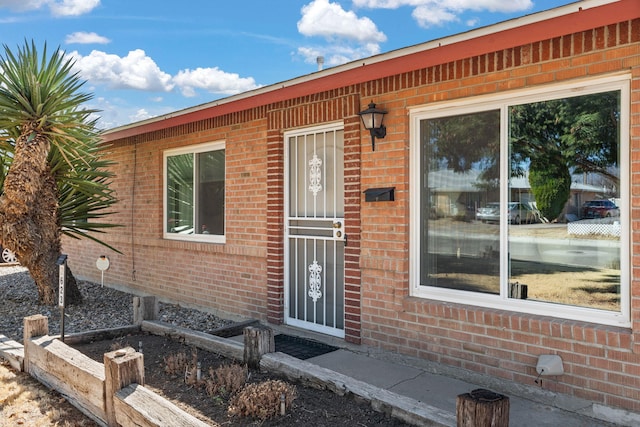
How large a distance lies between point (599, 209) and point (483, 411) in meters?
2.18

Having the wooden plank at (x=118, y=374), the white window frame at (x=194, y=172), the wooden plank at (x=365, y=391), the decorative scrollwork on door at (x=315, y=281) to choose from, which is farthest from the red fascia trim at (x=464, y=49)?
the wooden plank at (x=118, y=374)

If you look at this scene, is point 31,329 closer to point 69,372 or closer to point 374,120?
point 69,372

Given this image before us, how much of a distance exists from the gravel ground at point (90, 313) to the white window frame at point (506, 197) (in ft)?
10.8

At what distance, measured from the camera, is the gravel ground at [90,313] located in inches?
268

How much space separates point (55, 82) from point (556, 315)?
286 inches

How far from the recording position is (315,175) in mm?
6039

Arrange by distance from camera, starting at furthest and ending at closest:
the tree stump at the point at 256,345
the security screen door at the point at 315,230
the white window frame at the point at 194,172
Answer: the white window frame at the point at 194,172
the security screen door at the point at 315,230
the tree stump at the point at 256,345

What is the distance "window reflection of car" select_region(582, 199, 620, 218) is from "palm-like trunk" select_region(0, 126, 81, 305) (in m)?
7.02

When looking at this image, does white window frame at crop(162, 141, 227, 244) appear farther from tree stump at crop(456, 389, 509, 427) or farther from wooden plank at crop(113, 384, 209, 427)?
tree stump at crop(456, 389, 509, 427)

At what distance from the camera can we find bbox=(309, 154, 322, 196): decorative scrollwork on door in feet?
19.7

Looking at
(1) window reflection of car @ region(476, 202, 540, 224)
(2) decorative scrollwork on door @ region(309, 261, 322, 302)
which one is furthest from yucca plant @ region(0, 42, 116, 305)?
(1) window reflection of car @ region(476, 202, 540, 224)

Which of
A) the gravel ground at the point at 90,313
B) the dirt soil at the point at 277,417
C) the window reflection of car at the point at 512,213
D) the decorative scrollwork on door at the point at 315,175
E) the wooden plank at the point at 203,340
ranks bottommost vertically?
the gravel ground at the point at 90,313

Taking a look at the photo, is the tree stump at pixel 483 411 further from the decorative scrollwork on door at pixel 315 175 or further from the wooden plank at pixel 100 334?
the wooden plank at pixel 100 334

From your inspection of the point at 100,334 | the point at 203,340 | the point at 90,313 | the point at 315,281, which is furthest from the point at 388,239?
the point at 90,313
